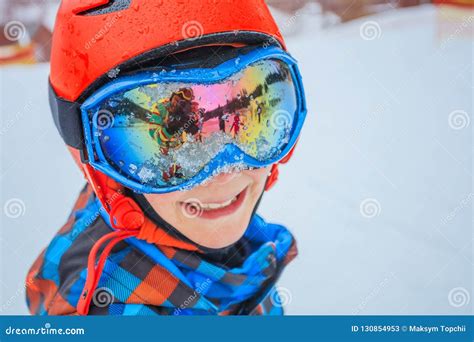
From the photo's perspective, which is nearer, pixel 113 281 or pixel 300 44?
pixel 113 281

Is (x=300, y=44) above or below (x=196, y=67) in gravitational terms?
below

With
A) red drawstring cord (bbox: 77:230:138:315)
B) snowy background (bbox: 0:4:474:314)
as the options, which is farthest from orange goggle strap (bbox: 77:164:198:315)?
snowy background (bbox: 0:4:474:314)

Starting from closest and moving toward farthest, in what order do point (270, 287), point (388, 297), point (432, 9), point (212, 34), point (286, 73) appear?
point (212, 34)
point (286, 73)
point (270, 287)
point (388, 297)
point (432, 9)

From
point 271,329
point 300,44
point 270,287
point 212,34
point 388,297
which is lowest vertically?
point 388,297

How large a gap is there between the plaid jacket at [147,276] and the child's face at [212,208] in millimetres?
82

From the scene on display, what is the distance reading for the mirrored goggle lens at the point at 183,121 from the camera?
4.43 feet

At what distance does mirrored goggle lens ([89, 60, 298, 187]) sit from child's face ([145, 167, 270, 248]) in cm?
7

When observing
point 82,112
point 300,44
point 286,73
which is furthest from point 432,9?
point 82,112

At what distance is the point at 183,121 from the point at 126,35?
198 millimetres

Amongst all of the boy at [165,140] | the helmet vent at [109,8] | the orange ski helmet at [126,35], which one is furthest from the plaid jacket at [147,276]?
the helmet vent at [109,8]

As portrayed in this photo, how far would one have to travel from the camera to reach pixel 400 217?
227 cm

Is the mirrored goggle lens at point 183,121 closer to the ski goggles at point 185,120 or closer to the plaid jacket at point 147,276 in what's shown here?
the ski goggles at point 185,120

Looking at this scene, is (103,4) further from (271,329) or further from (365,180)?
(365,180)

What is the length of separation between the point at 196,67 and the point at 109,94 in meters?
0.18
